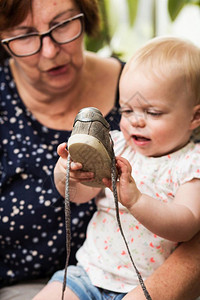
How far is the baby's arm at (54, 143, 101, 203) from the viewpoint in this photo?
833mm

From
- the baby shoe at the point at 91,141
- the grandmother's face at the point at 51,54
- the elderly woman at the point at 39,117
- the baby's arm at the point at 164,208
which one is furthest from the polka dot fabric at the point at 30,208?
the baby shoe at the point at 91,141

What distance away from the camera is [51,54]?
1.20m

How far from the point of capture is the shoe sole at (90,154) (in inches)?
29.1

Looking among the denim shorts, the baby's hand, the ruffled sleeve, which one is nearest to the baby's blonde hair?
the ruffled sleeve

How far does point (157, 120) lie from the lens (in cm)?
99

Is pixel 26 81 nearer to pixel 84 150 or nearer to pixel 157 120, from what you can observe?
pixel 157 120

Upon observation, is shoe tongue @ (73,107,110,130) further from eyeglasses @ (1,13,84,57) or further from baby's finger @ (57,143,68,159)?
eyeglasses @ (1,13,84,57)

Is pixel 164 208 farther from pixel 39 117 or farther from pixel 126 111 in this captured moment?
pixel 39 117

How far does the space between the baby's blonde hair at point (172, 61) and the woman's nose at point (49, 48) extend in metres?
0.26

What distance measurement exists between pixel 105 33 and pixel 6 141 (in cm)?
90

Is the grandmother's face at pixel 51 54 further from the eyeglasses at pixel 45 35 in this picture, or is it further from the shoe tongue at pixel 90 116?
the shoe tongue at pixel 90 116

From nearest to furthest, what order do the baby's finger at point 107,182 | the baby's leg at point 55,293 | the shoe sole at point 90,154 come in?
the shoe sole at point 90,154 → the baby's finger at point 107,182 → the baby's leg at point 55,293

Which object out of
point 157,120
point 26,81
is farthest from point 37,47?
point 157,120

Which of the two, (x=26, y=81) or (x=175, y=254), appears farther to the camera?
(x=26, y=81)
